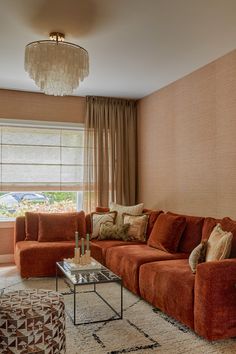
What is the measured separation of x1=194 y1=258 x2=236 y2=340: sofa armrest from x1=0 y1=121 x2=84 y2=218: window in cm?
374

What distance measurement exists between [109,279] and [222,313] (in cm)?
105

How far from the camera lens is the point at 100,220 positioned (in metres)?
5.54

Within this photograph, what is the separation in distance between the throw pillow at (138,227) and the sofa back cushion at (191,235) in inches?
31.8

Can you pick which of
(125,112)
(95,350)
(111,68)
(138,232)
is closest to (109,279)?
(95,350)

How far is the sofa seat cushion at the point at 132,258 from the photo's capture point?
13.1 feet

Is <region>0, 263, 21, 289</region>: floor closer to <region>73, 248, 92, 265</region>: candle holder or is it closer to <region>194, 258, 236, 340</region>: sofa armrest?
<region>73, 248, 92, 265</region>: candle holder

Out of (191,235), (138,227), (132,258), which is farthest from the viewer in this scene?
(138,227)

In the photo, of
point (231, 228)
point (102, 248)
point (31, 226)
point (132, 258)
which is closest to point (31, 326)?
point (132, 258)

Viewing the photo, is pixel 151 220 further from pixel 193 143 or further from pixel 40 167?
pixel 40 167

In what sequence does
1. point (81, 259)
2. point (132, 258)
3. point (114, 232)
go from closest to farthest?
point (81, 259), point (132, 258), point (114, 232)

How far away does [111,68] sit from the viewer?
15.5 feet

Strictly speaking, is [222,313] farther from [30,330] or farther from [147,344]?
[30,330]

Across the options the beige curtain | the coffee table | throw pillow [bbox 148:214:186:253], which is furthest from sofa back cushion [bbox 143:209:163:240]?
the coffee table

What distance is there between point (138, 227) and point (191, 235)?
1020 mm
